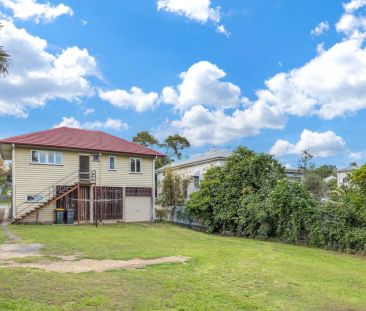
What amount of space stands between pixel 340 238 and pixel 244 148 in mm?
9669

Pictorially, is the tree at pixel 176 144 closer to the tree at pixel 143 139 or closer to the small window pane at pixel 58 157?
the tree at pixel 143 139

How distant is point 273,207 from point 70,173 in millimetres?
13844

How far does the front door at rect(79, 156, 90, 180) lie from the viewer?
26.7m

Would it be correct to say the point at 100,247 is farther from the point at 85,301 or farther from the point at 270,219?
the point at 270,219

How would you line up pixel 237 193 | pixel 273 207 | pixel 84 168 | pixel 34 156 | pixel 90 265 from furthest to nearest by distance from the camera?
1. pixel 84 168
2. pixel 34 156
3. pixel 237 193
4. pixel 273 207
5. pixel 90 265

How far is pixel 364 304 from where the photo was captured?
24.4ft

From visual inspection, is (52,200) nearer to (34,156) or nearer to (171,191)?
(34,156)

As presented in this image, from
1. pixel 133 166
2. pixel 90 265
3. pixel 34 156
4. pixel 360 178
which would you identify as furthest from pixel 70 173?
pixel 360 178


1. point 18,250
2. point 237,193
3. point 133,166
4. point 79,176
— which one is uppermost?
point 133,166

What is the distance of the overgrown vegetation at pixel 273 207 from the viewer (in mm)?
15992

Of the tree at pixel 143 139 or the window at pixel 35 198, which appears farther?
the tree at pixel 143 139

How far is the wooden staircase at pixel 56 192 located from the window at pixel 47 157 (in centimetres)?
129

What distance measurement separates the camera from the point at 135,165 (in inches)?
1139

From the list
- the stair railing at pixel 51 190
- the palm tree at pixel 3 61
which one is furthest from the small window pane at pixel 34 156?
the palm tree at pixel 3 61
